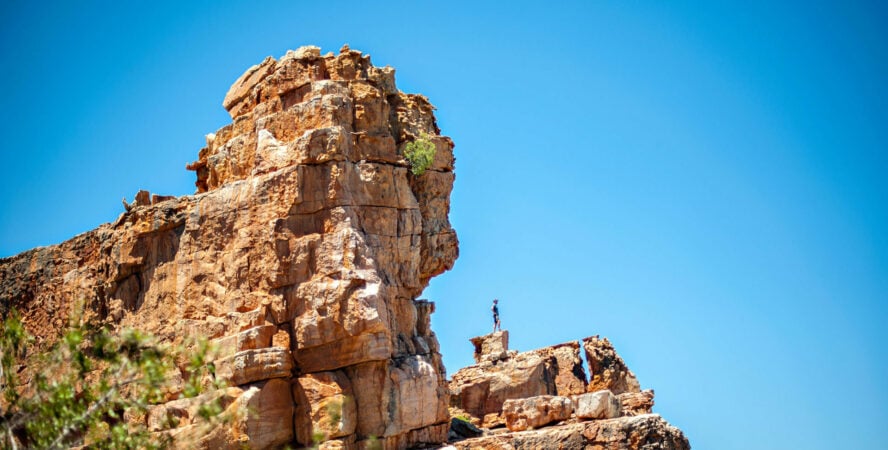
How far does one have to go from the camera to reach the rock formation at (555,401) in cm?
4331

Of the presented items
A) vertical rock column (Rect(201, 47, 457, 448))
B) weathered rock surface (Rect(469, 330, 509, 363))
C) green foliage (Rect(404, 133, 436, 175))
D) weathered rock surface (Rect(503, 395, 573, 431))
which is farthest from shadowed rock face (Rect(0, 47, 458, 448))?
weathered rock surface (Rect(469, 330, 509, 363))

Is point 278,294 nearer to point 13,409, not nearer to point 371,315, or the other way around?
point 371,315

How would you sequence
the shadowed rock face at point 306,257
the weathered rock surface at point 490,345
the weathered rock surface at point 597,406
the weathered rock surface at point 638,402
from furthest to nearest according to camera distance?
the weathered rock surface at point 490,345
the weathered rock surface at point 638,402
the weathered rock surface at point 597,406
the shadowed rock face at point 306,257

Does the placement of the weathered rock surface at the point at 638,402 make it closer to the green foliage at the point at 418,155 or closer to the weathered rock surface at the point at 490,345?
the weathered rock surface at the point at 490,345

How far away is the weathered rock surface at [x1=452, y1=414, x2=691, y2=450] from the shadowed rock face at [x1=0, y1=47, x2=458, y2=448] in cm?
322

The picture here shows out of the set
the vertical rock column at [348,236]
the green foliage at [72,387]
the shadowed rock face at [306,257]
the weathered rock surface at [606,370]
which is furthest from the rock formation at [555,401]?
the green foliage at [72,387]

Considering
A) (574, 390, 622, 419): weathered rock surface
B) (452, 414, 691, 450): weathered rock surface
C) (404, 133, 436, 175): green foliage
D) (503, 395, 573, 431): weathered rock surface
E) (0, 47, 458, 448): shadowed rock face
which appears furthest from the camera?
(503, 395, 573, 431): weathered rock surface

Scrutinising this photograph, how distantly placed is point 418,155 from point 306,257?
5.83 metres

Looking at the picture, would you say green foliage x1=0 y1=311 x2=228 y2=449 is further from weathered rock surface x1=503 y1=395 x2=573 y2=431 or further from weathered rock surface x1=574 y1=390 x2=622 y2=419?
weathered rock surface x1=574 y1=390 x2=622 y2=419

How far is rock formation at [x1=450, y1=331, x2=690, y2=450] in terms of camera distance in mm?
43312

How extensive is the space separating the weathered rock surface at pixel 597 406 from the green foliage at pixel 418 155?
9.81 m

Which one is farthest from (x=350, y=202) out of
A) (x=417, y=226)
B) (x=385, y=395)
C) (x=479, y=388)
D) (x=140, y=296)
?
(x=479, y=388)

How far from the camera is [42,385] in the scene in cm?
2623

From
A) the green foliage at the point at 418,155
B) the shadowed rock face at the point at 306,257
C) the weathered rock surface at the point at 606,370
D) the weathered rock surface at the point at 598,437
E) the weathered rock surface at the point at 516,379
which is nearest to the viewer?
the shadowed rock face at the point at 306,257
